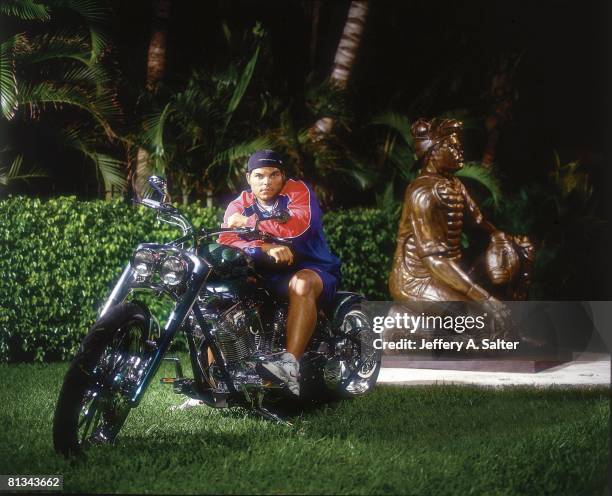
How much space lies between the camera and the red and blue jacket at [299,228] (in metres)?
4.95

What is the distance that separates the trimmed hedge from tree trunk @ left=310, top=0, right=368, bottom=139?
1558 mm

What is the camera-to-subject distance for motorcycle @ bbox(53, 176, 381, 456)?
390cm

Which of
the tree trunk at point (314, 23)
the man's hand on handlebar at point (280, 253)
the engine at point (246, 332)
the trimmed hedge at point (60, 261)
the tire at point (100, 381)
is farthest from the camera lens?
the tree trunk at point (314, 23)

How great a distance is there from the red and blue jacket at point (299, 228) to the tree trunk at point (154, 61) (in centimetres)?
161

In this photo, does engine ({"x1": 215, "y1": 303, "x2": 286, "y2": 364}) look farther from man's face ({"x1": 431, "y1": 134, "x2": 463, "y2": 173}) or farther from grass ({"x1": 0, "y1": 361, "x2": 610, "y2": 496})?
man's face ({"x1": 431, "y1": 134, "x2": 463, "y2": 173})

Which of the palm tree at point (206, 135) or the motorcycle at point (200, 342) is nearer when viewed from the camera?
the motorcycle at point (200, 342)

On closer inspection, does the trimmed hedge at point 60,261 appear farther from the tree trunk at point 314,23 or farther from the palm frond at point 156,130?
the tree trunk at point 314,23

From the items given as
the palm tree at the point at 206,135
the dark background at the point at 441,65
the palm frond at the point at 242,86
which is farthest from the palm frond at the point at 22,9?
the palm frond at the point at 242,86

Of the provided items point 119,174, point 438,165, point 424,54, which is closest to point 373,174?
point 438,165

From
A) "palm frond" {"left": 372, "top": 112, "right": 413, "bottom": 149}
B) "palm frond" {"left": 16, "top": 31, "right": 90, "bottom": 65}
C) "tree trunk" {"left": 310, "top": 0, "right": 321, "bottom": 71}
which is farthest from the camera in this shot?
"palm frond" {"left": 372, "top": 112, "right": 413, "bottom": 149}

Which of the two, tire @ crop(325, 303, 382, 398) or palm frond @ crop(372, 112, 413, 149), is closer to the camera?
tire @ crop(325, 303, 382, 398)

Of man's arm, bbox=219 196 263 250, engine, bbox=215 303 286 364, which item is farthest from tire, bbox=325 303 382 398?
man's arm, bbox=219 196 263 250

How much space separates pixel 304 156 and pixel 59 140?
199 centimetres

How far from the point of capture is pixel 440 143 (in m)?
6.64
